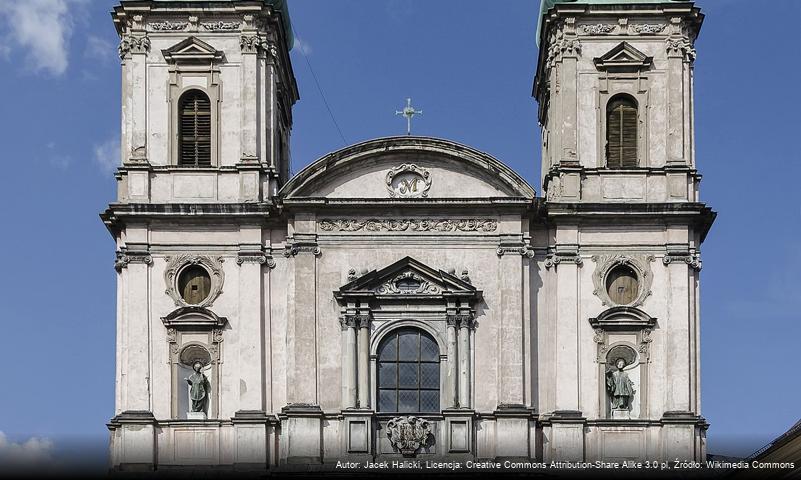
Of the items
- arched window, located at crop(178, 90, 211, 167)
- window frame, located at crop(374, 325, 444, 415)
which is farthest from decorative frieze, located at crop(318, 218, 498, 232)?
arched window, located at crop(178, 90, 211, 167)

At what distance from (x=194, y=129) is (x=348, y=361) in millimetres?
6393

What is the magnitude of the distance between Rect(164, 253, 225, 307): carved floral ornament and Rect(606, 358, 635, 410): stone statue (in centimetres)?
864

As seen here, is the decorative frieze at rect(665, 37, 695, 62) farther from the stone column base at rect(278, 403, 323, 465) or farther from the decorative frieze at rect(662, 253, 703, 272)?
the stone column base at rect(278, 403, 323, 465)

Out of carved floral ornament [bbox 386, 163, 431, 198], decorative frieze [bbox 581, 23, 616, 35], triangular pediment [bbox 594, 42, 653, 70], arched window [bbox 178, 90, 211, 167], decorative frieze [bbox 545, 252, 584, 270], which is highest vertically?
decorative frieze [bbox 581, 23, 616, 35]

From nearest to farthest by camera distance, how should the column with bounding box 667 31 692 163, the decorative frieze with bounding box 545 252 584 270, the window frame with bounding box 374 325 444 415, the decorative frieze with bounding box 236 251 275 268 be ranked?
the window frame with bounding box 374 325 444 415 < the decorative frieze with bounding box 236 251 275 268 < the decorative frieze with bounding box 545 252 584 270 < the column with bounding box 667 31 692 163

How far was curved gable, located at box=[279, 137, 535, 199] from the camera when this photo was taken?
124ft

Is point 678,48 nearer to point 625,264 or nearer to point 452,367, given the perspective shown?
point 625,264

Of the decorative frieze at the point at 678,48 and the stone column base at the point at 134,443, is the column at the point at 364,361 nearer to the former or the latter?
the stone column base at the point at 134,443

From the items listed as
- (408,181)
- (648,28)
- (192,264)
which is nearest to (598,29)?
(648,28)

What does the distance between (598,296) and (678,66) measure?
5552 mm

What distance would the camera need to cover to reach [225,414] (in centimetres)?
3703

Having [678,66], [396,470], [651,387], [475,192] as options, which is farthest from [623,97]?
[396,470]

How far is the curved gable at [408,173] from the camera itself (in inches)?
1492

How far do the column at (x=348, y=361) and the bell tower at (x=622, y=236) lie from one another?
159 inches
